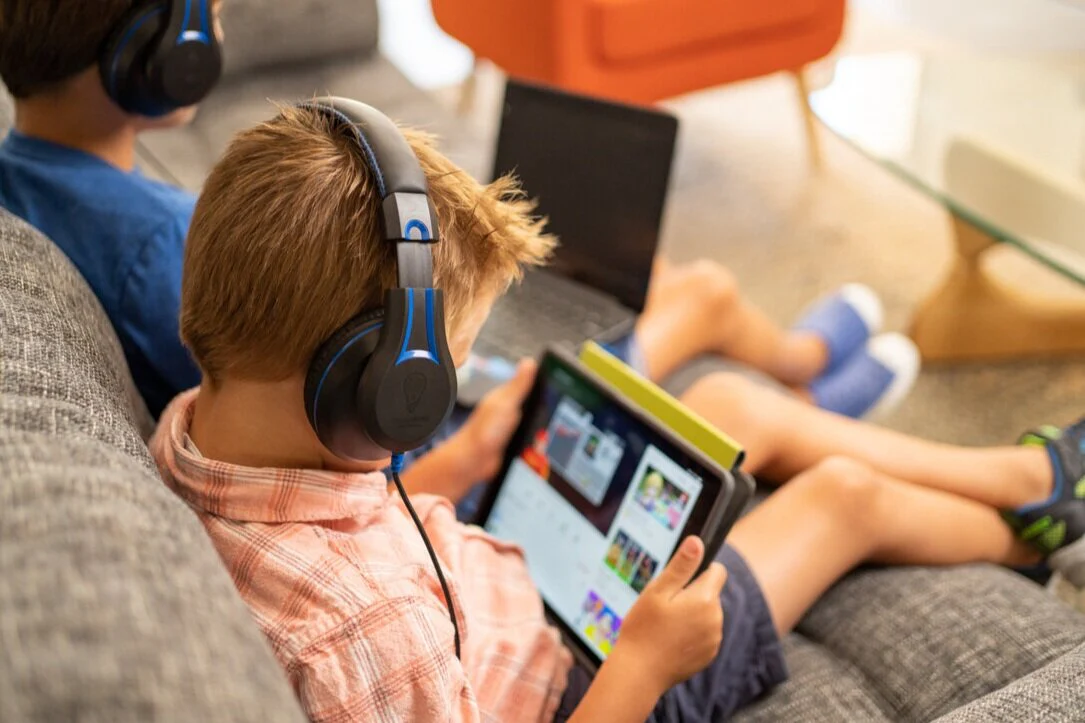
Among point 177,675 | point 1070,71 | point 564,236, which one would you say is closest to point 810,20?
point 1070,71

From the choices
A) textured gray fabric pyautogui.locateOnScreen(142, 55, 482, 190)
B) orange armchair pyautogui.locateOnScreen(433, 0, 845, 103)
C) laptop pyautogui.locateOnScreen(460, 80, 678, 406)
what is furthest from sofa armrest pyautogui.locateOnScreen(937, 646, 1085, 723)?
orange armchair pyautogui.locateOnScreen(433, 0, 845, 103)

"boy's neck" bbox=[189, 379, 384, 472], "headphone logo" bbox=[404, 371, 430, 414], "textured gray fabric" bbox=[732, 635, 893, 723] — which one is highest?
"headphone logo" bbox=[404, 371, 430, 414]

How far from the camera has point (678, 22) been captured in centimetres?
227

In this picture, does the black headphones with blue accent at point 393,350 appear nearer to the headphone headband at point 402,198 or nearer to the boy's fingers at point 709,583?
the headphone headband at point 402,198

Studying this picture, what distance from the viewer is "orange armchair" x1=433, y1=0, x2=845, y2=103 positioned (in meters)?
2.20

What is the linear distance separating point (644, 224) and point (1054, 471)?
0.62 metres

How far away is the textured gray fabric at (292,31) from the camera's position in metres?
1.97

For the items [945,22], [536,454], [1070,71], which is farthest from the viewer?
[945,22]

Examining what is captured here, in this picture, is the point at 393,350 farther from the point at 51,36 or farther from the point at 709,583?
the point at 51,36

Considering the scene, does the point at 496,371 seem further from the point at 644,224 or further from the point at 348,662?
the point at 348,662

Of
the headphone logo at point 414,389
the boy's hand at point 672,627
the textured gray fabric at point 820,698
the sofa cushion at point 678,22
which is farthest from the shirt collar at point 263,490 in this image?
the sofa cushion at point 678,22

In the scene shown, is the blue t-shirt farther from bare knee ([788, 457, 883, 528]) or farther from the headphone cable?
bare knee ([788, 457, 883, 528])

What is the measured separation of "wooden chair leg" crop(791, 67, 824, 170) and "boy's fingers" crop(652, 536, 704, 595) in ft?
6.40

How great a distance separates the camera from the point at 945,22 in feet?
7.88
